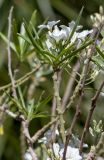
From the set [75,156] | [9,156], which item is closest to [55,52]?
[75,156]

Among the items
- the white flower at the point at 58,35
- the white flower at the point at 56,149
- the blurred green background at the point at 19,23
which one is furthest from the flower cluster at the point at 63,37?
the blurred green background at the point at 19,23

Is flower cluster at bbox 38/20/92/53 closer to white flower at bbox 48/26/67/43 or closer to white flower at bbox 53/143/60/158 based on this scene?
white flower at bbox 48/26/67/43

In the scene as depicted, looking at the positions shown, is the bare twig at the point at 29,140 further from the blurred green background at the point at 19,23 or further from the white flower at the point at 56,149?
the blurred green background at the point at 19,23

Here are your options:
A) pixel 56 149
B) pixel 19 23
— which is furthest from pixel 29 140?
pixel 19 23

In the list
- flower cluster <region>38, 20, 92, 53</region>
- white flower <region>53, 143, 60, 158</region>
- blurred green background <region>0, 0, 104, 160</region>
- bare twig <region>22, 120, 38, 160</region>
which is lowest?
white flower <region>53, 143, 60, 158</region>

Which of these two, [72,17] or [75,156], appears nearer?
[75,156]

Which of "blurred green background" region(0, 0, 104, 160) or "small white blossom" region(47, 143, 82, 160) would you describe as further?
"blurred green background" region(0, 0, 104, 160)

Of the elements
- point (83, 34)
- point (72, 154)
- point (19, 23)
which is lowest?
point (72, 154)

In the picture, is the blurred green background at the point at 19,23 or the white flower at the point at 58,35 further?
the blurred green background at the point at 19,23

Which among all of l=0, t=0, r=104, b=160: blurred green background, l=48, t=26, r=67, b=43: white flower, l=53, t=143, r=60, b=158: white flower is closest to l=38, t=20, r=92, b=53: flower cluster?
l=48, t=26, r=67, b=43: white flower

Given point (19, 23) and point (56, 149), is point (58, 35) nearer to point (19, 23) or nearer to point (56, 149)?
point (56, 149)

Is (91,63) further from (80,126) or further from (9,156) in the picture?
(9,156)
